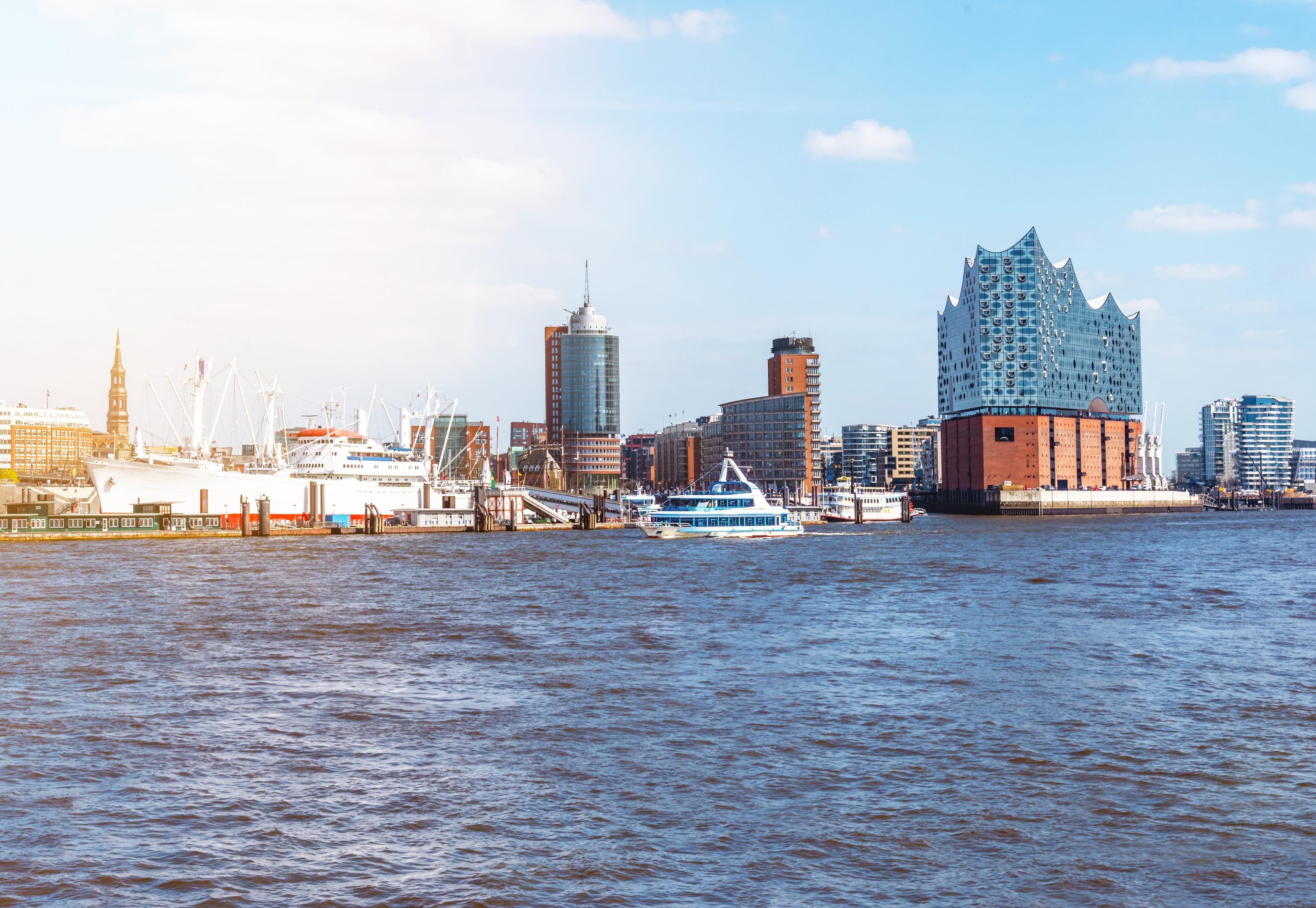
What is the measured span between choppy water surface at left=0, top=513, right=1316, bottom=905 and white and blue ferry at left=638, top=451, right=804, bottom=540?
6217cm

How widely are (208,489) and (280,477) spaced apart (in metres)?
9.03

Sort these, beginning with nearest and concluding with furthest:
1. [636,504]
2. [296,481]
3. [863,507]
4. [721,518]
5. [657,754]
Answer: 1. [657,754]
2. [721,518]
3. [296,481]
4. [636,504]
5. [863,507]

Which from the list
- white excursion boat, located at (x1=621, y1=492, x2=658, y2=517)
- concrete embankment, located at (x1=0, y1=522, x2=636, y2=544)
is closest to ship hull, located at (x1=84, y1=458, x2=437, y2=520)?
concrete embankment, located at (x1=0, y1=522, x2=636, y2=544)

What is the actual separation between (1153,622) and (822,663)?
18.5 m

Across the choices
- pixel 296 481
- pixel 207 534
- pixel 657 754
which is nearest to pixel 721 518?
pixel 207 534

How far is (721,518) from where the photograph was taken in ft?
363

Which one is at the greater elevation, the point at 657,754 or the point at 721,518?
the point at 721,518

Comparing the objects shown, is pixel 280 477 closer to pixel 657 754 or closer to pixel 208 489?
pixel 208 489

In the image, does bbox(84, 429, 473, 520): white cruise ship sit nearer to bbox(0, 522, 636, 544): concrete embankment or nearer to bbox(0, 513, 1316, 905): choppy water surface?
bbox(0, 522, 636, 544): concrete embankment

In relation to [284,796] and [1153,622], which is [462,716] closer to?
[284,796]

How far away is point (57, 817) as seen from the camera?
1633 cm

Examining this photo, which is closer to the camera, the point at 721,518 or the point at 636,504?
the point at 721,518

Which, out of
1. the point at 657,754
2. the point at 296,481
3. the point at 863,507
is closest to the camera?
the point at 657,754

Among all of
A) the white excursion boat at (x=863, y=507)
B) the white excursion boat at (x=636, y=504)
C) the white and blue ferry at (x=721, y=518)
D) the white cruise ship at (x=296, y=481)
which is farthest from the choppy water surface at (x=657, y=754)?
the white excursion boat at (x=863, y=507)
